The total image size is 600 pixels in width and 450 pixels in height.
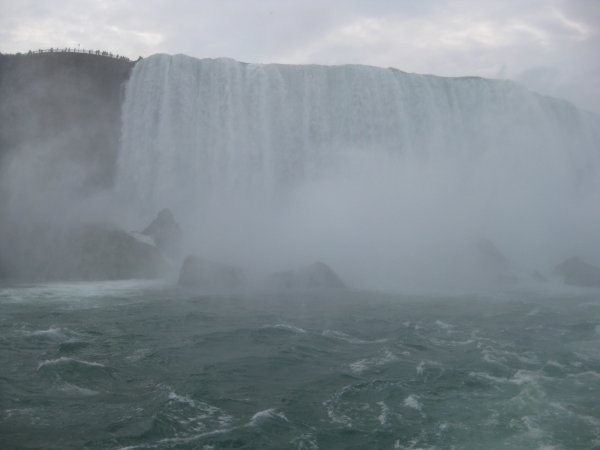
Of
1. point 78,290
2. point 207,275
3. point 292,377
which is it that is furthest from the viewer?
point 207,275

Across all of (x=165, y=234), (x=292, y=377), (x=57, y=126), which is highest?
(x=57, y=126)

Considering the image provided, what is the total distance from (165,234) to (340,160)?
966cm

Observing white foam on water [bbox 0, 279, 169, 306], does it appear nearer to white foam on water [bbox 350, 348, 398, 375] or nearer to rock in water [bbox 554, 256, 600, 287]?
white foam on water [bbox 350, 348, 398, 375]

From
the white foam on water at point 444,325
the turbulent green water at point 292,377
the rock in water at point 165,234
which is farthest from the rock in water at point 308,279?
the white foam on water at point 444,325

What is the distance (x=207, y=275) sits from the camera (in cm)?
1861

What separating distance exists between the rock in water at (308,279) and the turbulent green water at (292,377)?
411 centimetres

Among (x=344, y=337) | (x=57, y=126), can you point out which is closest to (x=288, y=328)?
(x=344, y=337)

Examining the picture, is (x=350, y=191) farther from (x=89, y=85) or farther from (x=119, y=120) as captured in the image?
(x=89, y=85)

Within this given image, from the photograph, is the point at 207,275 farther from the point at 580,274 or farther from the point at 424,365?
the point at 580,274

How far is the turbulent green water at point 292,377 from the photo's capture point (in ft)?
21.2

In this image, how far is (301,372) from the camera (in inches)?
346

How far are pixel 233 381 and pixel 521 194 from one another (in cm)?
2492

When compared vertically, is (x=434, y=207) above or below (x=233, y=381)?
above

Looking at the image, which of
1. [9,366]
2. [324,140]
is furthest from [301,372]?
[324,140]
